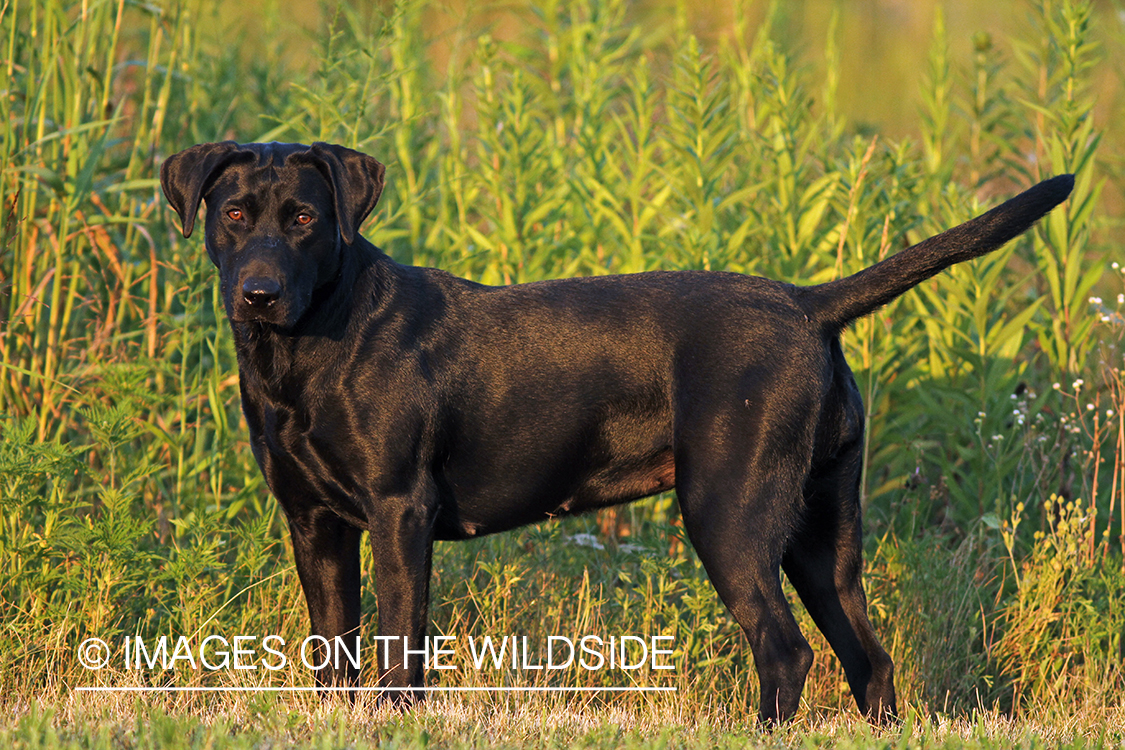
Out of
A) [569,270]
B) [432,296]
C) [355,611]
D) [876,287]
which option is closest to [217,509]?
[355,611]

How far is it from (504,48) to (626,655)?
3422 millimetres

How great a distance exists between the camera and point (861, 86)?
Result: 12734 mm

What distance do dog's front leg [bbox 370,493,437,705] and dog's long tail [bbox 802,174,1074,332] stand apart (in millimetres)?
1508

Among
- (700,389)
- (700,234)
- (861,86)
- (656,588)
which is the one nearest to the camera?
(700,389)

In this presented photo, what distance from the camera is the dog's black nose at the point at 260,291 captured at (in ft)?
10.6

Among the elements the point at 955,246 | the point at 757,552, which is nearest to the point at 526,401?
the point at 757,552

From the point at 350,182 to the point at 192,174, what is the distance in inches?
19.0

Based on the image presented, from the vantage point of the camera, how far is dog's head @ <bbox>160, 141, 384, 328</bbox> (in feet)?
10.9

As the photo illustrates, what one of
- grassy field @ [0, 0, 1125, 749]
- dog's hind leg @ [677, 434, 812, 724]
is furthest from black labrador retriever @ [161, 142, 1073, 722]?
grassy field @ [0, 0, 1125, 749]

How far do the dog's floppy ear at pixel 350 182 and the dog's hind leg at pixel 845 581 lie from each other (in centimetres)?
166

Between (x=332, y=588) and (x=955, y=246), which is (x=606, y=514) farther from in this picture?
(x=955, y=246)

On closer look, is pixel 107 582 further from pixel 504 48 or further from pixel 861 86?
pixel 861 86

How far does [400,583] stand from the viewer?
135 inches

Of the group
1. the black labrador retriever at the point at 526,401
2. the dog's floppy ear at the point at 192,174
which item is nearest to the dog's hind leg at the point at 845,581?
the black labrador retriever at the point at 526,401
